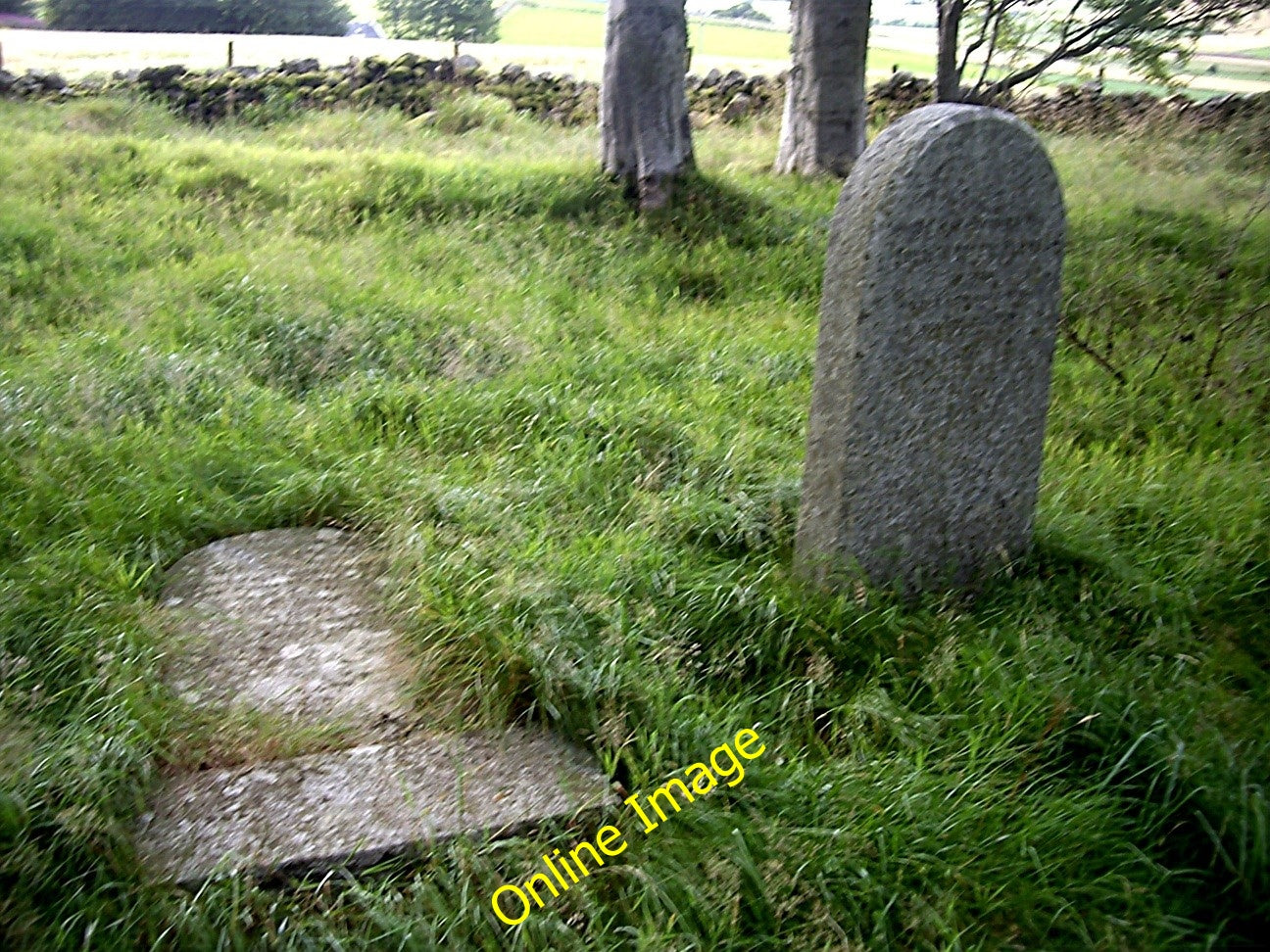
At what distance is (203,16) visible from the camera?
562 inches

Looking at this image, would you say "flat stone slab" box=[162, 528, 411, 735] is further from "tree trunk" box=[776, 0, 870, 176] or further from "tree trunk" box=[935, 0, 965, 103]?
"tree trunk" box=[935, 0, 965, 103]

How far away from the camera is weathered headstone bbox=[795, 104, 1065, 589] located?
3287mm

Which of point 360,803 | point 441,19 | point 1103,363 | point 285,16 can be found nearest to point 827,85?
point 1103,363

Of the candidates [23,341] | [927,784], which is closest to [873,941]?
[927,784]

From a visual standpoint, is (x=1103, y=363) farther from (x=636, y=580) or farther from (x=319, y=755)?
(x=319, y=755)

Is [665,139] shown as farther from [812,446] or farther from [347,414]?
[812,446]

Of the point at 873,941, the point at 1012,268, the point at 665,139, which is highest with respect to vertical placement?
the point at 665,139

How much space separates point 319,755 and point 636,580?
1.16 metres

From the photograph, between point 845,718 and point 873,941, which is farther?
point 845,718

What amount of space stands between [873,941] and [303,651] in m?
2.00

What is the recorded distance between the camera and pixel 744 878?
244cm

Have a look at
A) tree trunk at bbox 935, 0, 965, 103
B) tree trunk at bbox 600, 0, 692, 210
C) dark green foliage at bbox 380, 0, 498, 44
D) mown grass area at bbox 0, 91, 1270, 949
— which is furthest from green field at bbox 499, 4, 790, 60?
mown grass area at bbox 0, 91, 1270, 949

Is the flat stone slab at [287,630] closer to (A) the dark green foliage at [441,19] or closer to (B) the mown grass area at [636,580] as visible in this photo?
(B) the mown grass area at [636,580]

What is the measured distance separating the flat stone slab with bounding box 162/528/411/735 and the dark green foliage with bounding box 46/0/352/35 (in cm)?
1221
